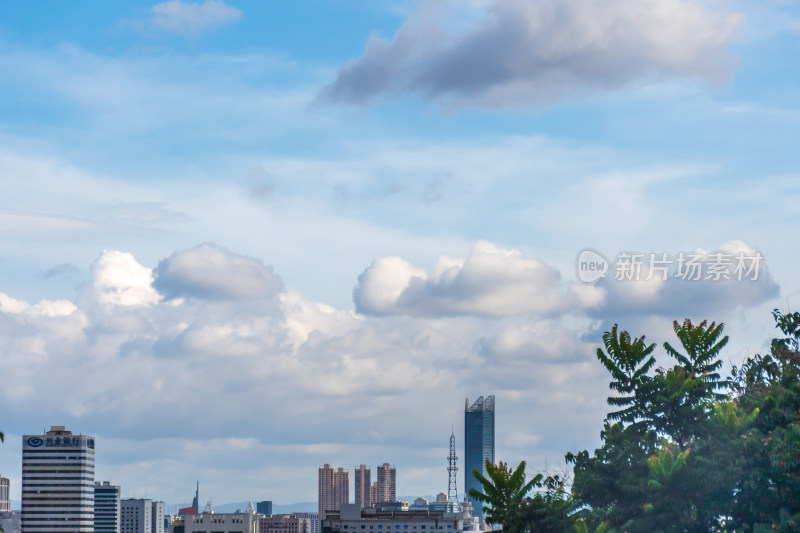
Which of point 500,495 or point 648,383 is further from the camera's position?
point 500,495

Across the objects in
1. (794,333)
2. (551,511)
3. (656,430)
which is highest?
(794,333)

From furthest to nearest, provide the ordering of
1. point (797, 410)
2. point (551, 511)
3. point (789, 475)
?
point (551, 511) < point (797, 410) < point (789, 475)

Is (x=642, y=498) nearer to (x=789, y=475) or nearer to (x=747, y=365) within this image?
(x=789, y=475)

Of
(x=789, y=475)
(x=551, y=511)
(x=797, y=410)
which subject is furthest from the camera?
(x=551, y=511)

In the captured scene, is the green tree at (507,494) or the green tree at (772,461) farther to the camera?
the green tree at (507,494)

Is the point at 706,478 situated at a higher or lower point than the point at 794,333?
lower

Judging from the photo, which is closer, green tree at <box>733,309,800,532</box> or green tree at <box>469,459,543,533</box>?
green tree at <box>733,309,800,532</box>

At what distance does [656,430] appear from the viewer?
50938 mm

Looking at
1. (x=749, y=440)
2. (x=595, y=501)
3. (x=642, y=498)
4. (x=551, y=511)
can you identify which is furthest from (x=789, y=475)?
(x=551, y=511)

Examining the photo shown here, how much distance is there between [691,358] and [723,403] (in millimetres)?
2835

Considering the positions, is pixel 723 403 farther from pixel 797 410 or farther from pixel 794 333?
pixel 794 333

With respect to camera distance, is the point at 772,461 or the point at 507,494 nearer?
the point at 772,461

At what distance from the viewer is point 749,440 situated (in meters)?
47.1

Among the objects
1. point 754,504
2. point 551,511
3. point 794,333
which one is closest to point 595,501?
point 551,511
